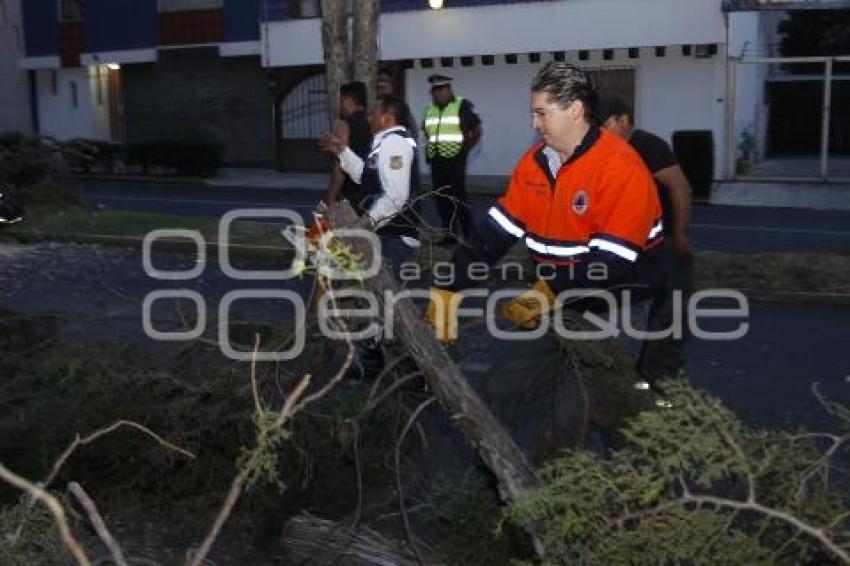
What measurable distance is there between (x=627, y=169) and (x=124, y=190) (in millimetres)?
18291

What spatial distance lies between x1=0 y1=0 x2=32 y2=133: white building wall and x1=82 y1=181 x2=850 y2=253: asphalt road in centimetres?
840

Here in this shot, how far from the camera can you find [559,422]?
12.9ft

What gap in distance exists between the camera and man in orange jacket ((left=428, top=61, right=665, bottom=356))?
3766 mm

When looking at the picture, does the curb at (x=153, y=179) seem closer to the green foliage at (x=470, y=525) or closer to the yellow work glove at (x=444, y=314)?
the yellow work glove at (x=444, y=314)

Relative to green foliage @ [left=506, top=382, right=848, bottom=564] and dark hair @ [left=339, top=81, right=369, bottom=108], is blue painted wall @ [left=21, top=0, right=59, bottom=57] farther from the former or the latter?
green foliage @ [left=506, top=382, right=848, bottom=564]

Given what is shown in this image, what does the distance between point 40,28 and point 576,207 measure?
28.1m

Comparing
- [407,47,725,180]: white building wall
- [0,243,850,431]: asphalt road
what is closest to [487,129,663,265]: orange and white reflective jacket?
[0,243,850,431]: asphalt road

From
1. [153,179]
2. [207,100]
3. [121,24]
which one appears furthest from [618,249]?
[121,24]

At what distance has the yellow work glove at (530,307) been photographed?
12.6 feet

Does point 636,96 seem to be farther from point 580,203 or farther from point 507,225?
point 580,203

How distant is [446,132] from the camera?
37.8ft

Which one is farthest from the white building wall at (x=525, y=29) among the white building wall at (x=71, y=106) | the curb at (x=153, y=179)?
the white building wall at (x=71, y=106)

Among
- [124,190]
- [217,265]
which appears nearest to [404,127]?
[217,265]

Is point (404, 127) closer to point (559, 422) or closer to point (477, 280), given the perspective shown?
point (477, 280)
